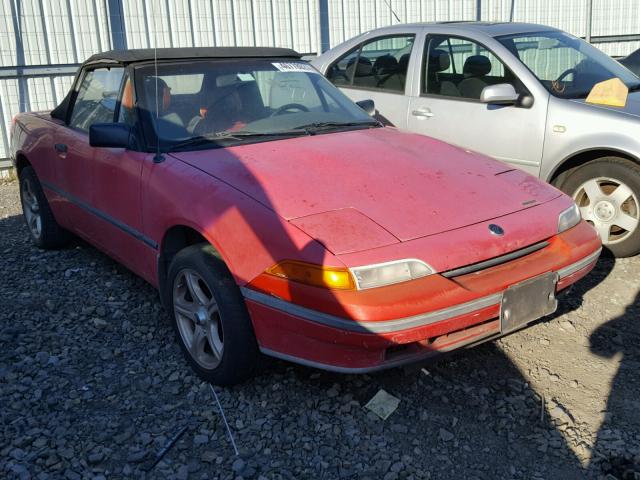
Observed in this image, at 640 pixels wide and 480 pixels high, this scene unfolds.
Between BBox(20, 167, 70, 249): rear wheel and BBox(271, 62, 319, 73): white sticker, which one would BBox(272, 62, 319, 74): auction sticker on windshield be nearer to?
BBox(271, 62, 319, 73): white sticker

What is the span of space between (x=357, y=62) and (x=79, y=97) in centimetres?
261

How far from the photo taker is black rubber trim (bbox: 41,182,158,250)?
369 centimetres

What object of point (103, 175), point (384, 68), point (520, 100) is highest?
point (384, 68)

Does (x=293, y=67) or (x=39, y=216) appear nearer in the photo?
(x=293, y=67)

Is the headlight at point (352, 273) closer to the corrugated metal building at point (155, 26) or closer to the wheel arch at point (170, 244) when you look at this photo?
the wheel arch at point (170, 244)

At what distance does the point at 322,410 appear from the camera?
305cm

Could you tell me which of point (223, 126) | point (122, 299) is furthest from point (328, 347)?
point (122, 299)

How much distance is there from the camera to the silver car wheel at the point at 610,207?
463cm

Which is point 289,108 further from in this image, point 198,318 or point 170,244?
point 198,318

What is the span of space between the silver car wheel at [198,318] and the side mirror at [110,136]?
92 cm

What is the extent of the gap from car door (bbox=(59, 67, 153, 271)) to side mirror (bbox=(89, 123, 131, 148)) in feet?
0.26

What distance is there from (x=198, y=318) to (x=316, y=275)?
0.88 metres

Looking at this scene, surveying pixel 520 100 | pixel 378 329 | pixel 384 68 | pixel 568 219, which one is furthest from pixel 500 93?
pixel 378 329

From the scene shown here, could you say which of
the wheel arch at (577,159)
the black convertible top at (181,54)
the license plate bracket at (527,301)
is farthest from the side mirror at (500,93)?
the license plate bracket at (527,301)
